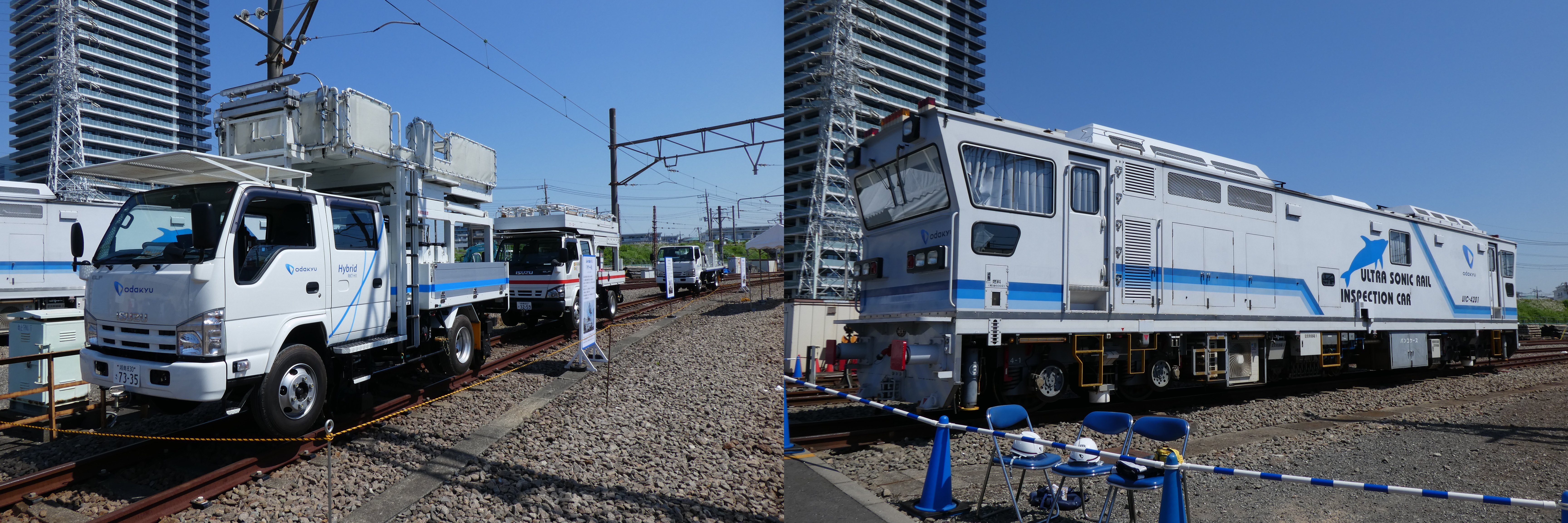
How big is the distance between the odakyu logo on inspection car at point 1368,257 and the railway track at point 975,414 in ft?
6.04

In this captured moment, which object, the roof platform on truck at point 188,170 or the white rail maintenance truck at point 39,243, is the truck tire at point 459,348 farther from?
the white rail maintenance truck at point 39,243

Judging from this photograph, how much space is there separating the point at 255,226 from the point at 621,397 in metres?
4.02

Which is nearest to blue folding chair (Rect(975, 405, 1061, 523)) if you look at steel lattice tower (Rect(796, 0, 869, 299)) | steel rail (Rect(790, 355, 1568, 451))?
steel rail (Rect(790, 355, 1568, 451))

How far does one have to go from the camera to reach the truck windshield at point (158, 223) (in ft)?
18.9

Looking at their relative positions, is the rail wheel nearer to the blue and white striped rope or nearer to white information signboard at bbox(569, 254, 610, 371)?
the blue and white striped rope

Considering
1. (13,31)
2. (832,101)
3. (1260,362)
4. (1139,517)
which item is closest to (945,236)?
(1139,517)

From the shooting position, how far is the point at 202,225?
5195 mm

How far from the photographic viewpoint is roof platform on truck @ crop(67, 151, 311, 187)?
5.99 m

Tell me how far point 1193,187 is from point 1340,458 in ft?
11.1

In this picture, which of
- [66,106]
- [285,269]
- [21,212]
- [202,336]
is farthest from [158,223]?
[66,106]

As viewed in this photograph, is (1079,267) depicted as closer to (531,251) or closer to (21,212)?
(531,251)

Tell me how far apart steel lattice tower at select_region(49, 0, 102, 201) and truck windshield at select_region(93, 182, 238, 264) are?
50318 millimetres

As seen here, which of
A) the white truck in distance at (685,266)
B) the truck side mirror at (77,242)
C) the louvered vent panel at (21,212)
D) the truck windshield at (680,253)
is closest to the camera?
the truck side mirror at (77,242)

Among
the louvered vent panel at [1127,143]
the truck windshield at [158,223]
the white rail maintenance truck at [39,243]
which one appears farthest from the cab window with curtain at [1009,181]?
the white rail maintenance truck at [39,243]
